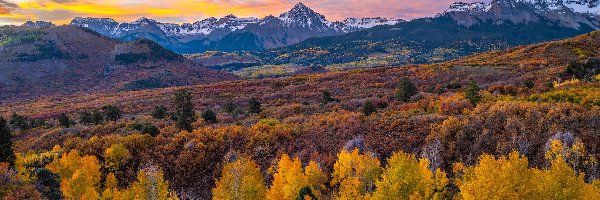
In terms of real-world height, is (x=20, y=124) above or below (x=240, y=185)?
below

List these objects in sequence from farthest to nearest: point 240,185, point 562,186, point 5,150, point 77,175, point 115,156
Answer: point 115,156
point 5,150
point 77,175
point 240,185
point 562,186

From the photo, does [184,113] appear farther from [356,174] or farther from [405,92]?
[405,92]

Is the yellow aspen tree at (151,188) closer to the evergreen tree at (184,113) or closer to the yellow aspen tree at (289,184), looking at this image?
the yellow aspen tree at (289,184)

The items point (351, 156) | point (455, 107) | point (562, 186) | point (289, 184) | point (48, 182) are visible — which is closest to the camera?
point (562, 186)

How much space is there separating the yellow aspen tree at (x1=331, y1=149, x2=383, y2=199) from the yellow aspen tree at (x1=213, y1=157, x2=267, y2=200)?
6.03 metres

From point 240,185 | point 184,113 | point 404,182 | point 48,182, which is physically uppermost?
point 184,113

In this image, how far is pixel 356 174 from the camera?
33.3 meters

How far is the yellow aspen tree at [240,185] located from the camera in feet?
107

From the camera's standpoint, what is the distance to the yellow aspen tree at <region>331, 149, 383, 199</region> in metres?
31.0

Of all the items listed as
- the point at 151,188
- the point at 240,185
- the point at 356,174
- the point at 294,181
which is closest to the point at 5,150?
the point at 151,188

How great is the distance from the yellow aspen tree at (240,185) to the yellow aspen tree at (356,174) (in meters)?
6.03

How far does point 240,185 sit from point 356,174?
8.83m

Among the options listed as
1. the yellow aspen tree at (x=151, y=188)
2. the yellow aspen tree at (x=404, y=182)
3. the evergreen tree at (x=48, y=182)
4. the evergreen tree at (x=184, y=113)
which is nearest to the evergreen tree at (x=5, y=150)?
the evergreen tree at (x=48, y=182)

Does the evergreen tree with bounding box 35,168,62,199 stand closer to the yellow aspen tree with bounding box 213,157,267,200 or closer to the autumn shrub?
the yellow aspen tree with bounding box 213,157,267,200
